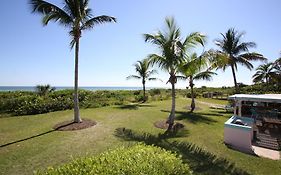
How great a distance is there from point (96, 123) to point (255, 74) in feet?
132

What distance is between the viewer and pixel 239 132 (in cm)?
843

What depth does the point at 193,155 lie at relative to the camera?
702 centimetres

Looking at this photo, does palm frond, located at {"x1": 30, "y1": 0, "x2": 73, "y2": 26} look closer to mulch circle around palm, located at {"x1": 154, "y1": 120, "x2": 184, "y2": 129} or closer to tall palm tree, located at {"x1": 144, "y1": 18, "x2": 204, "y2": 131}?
tall palm tree, located at {"x1": 144, "y1": 18, "x2": 204, "y2": 131}

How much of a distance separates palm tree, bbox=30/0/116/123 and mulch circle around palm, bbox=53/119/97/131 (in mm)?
417

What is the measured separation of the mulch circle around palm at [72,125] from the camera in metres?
10.3

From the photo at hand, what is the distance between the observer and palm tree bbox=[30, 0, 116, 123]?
10258mm

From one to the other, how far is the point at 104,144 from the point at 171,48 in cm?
672

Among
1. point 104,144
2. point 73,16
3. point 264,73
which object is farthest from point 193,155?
point 264,73

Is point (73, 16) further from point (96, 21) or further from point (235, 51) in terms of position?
point (235, 51)

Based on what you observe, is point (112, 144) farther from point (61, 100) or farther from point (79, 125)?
point (61, 100)

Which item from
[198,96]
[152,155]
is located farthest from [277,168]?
[198,96]

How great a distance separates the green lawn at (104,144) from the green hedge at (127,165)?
1.82 metres

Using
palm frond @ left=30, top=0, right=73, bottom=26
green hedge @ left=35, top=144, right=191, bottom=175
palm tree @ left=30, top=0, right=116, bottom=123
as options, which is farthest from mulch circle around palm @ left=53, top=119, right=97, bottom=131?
green hedge @ left=35, top=144, right=191, bottom=175

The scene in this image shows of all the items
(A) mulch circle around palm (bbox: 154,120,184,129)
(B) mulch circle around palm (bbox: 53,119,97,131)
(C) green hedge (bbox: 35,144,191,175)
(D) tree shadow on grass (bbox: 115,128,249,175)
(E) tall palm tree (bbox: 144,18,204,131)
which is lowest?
(D) tree shadow on grass (bbox: 115,128,249,175)
